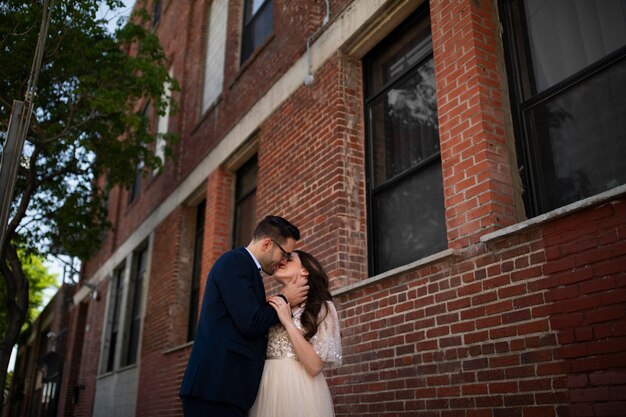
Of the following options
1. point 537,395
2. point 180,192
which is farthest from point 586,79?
point 180,192

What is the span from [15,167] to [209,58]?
779 cm

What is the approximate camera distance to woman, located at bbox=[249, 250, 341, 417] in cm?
351

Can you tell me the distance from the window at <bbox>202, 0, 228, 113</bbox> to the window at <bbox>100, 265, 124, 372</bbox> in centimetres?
608

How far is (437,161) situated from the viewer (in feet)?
18.0

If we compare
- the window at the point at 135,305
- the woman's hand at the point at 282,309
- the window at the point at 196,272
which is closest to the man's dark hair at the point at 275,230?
the woman's hand at the point at 282,309

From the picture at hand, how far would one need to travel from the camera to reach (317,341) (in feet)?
12.0

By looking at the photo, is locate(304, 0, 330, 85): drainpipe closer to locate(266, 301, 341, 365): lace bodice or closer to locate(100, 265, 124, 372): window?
locate(266, 301, 341, 365): lace bodice

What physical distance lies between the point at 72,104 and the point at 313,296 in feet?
25.6

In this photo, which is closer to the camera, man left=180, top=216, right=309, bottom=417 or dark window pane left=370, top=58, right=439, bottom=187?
man left=180, top=216, right=309, bottom=417

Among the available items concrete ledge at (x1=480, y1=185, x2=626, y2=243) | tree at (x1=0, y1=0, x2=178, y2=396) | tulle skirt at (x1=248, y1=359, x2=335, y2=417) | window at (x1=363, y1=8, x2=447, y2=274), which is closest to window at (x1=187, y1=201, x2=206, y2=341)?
tree at (x1=0, y1=0, x2=178, y2=396)

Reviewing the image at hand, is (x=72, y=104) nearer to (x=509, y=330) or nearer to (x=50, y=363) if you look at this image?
(x=509, y=330)

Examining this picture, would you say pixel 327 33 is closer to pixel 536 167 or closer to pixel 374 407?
pixel 536 167

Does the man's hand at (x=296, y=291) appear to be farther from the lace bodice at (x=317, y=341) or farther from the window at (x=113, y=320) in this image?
the window at (x=113, y=320)

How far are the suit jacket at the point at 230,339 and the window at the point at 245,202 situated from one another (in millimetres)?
5358
